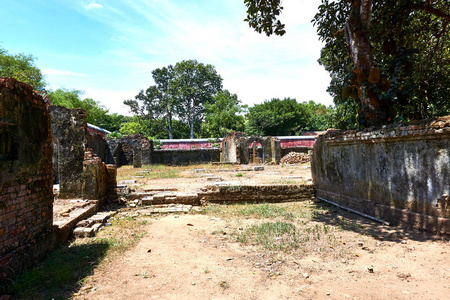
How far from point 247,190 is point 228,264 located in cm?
406

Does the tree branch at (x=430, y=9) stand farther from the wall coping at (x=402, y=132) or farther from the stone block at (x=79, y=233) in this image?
the stone block at (x=79, y=233)

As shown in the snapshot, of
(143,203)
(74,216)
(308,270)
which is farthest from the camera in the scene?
(143,203)

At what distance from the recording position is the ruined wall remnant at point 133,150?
19797 mm

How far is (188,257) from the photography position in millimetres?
3672

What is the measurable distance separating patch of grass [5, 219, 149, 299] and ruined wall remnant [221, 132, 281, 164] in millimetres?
16475

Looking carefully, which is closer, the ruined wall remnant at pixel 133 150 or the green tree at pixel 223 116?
the ruined wall remnant at pixel 133 150

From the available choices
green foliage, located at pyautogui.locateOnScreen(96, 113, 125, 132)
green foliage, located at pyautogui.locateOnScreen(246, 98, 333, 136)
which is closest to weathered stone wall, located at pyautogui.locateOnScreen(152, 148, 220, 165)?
green foliage, located at pyautogui.locateOnScreen(246, 98, 333, 136)

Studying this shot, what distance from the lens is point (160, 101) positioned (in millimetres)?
41625

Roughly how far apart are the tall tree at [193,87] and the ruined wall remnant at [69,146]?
3365cm

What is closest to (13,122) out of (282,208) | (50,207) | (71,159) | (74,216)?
(50,207)

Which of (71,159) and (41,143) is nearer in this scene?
(41,143)

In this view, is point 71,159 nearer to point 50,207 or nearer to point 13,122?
point 50,207

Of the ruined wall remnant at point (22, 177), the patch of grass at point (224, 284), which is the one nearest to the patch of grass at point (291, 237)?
the patch of grass at point (224, 284)

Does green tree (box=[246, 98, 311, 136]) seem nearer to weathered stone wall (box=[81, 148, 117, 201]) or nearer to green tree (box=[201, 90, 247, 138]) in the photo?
green tree (box=[201, 90, 247, 138])
